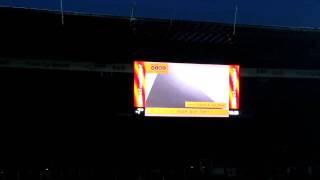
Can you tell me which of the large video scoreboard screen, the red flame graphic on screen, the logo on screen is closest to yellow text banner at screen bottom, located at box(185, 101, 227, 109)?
the large video scoreboard screen

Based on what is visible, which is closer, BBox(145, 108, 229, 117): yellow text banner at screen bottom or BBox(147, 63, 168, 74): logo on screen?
BBox(145, 108, 229, 117): yellow text banner at screen bottom

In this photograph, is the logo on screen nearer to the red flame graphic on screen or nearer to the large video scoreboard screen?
the large video scoreboard screen

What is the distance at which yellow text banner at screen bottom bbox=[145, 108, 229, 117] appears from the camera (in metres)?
12.2

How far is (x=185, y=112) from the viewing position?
1227cm

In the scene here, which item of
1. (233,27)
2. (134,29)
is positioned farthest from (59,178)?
(233,27)

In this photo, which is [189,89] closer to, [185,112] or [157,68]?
[185,112]

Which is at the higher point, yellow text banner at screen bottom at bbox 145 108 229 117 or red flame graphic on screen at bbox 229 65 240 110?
red flame graphic on screen at bbox 229 65 240 110

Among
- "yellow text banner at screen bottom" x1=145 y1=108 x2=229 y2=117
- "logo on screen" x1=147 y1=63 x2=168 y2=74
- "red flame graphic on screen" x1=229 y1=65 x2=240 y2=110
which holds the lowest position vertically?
"yellow text banner at screen bottom" x1=145 y1=108 x2=229 y2=117

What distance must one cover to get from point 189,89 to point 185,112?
0.53m

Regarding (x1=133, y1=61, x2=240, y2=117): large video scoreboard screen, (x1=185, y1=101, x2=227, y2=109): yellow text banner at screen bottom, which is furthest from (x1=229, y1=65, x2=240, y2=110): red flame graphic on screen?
(x1=185, y1=101, x2=227, y2=109): yellow text banner at screen bottom

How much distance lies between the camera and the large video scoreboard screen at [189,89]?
1222cm

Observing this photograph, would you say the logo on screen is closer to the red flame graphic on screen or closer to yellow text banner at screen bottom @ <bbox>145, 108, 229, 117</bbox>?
yellow text banner at screen bottom @ <bbox>145, 108, 229, 117</bbox>

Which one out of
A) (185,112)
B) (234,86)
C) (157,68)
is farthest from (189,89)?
(234,86)

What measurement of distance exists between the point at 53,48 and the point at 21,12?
2.02 m
